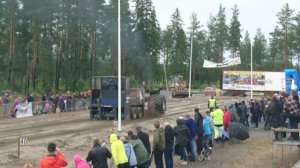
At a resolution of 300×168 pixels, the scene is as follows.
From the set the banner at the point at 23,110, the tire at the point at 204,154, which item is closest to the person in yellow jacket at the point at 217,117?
the tire at the point at 204,154

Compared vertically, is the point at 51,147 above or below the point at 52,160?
above

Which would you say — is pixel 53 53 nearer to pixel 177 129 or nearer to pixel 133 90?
pixel 133 90

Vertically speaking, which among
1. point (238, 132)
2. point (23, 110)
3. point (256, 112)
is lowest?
point (238, 132)

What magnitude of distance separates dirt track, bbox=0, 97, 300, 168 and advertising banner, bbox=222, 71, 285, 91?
124ft

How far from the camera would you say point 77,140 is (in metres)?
23.8

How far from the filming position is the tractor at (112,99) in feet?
107

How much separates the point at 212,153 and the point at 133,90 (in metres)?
14.2

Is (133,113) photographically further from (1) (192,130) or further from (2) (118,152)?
(2) (118,152)

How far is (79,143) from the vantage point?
2295 cm

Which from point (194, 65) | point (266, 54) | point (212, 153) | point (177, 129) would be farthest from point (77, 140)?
point (266, 54)

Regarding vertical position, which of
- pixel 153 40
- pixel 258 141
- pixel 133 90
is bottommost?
pixel 258 141

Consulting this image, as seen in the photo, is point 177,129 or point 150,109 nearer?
point 177,129

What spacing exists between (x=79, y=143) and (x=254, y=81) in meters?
50.9

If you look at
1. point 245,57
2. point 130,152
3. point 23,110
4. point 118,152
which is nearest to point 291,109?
point 130,152
